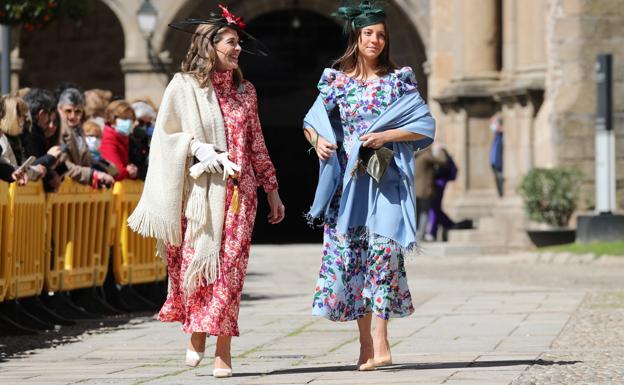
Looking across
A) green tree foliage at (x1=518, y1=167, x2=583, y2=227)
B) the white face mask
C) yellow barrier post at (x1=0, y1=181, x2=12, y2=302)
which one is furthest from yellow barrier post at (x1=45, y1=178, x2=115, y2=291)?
green tree foliage at (x1=518, y1=167, x2=583, y2=227)

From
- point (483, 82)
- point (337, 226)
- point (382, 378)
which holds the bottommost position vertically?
point (382, 378)

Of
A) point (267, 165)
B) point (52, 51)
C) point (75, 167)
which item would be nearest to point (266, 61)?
point (52, 51)

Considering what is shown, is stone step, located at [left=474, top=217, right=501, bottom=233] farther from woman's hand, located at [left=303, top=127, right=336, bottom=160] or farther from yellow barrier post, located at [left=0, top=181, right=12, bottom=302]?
woman's hand, located at [left=303, top=127, right=336, bottom=160]

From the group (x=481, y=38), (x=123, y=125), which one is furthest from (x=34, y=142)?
(x=481, y=38)

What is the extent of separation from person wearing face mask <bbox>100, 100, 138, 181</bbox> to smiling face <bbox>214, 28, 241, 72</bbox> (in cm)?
454

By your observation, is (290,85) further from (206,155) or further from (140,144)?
(206,155)

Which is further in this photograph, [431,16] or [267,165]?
[431,16]

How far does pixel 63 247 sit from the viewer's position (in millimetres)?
12094

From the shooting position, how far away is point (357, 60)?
348 inches

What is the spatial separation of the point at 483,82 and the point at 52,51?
11844mm

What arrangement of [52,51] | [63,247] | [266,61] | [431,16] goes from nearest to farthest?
1. [63,247]
2. [431,16]
3. [52,51]
4. [266,61]

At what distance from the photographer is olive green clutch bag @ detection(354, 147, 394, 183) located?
8641mm

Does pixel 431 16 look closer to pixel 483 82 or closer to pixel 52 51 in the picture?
pixel 483 82

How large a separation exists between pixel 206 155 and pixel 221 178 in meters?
0.13
